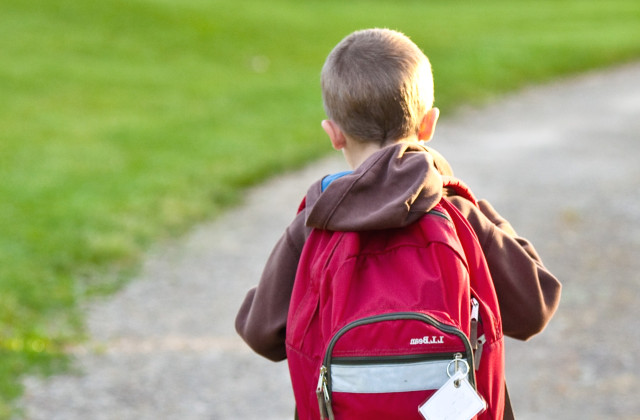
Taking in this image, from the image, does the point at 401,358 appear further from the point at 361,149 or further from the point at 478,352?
the point at 361,149

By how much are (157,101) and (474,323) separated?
988cm

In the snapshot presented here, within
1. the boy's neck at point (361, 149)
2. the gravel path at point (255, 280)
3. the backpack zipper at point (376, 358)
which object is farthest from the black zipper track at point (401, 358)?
the gravel path at point (255, 280)

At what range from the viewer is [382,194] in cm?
187

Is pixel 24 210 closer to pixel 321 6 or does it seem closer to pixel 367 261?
pixel 367 261

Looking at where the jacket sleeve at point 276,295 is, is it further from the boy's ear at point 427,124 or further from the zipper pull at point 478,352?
the zipper pull at point 478,352

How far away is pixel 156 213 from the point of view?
271 inches

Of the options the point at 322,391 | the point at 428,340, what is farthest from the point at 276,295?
the point at 428,340

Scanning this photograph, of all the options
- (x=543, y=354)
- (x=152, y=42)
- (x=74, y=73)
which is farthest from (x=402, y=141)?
(x=152, y=42)

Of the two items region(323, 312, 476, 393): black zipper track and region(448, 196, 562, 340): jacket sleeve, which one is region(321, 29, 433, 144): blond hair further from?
region(323, 312, 476, 393): black zipper track

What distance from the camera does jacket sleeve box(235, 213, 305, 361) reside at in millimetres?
2066

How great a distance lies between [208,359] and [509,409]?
9.12ft

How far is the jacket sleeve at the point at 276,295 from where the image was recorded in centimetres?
207

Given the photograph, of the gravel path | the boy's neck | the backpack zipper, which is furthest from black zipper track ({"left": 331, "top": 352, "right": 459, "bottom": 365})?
the gravel path

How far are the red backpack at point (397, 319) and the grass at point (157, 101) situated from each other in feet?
8.59
